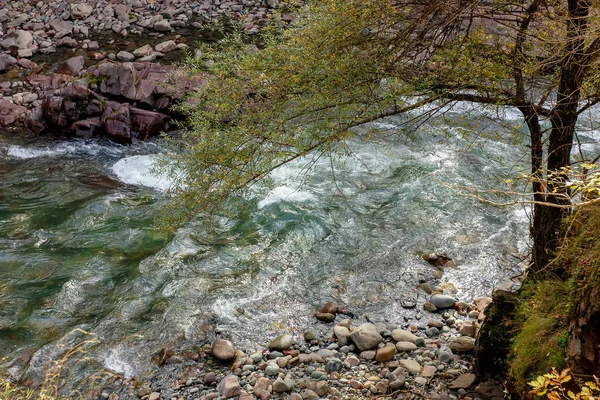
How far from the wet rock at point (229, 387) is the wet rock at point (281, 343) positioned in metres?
0.69

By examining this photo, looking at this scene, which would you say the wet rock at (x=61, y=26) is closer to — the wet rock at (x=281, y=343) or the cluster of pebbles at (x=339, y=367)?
the cluster of pebbles at (x=339, y=367)

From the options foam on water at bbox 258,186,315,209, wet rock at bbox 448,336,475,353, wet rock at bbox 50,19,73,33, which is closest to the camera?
wet rock at bbox 448,336,475,353

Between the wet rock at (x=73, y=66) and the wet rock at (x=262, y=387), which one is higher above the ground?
the wet rock at (x=73, y=66)

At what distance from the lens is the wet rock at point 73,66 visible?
14297mm

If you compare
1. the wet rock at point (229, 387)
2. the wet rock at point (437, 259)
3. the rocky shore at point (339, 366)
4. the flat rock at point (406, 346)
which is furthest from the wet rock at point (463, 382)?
the wet rock at point (437, 259)

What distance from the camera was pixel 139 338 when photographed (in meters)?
6.25

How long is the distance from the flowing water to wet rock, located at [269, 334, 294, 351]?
0.23 m

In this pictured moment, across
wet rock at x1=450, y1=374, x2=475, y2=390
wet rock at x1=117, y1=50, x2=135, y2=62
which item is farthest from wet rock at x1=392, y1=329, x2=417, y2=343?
wet rock at x1=117, y1=50, x2=135, y2=62

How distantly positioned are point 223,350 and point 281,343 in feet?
2.06

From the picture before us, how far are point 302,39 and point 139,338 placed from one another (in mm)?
3787

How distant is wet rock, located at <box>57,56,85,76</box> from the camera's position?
1430cm

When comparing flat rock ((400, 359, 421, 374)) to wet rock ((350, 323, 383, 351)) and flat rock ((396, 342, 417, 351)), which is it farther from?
wet rock ((350, 323, 383, 351))

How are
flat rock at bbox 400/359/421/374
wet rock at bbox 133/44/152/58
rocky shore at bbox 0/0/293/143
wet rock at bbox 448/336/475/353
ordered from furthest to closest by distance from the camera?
wet rock at bbox 133/44/152/58
rocky shore at bbox 0/0/293/143
wet rock at bbox 448/336/475/353
flat rock at bbox 400/359/421/374

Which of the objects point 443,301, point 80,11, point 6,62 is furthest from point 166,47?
point 443,301
